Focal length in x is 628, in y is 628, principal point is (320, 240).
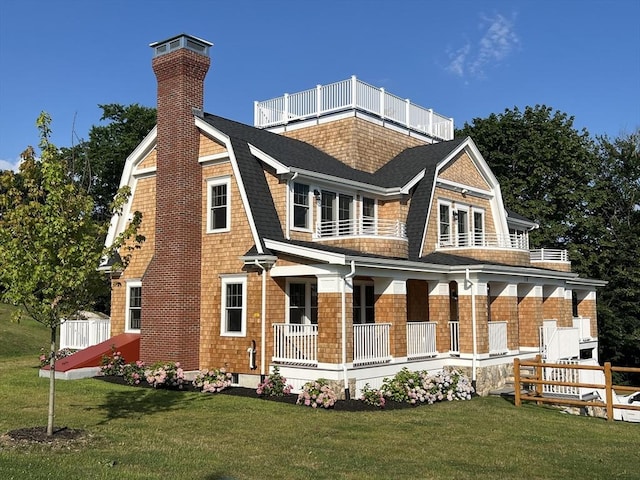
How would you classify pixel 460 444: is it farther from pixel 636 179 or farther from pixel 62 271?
pixel 636 179

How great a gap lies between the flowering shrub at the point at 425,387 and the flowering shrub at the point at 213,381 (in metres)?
4.50

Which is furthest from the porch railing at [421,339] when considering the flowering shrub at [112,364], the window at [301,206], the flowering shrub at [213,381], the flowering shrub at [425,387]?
the flowering shrub at [112,364]

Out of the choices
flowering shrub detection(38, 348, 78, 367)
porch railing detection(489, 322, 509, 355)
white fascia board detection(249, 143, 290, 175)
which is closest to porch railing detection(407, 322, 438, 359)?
porch railing detection(489, 322, 509, 355)

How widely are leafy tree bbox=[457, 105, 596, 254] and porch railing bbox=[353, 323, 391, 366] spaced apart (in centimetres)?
2469

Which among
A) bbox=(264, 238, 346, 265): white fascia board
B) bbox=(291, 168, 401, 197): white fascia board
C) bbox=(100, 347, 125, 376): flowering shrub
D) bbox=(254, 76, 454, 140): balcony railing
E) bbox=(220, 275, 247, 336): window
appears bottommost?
bbox=(100, 347, 125, 376): flowering shrub

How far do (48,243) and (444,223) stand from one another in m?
16.0

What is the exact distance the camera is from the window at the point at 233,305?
18516 millimetres

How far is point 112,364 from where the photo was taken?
19453 millimetres

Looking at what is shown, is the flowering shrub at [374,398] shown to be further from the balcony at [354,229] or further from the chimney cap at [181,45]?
the chimney cap at [181,45]

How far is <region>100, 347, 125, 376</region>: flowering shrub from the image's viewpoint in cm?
1934

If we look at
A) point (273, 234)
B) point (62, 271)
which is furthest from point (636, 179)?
point (62, 271)

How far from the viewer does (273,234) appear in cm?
1825

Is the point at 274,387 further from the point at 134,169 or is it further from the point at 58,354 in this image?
the point at 134,169

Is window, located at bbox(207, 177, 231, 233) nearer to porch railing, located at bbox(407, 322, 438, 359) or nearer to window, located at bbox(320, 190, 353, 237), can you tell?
window, located at bbox(320, 190, 353, 237)
